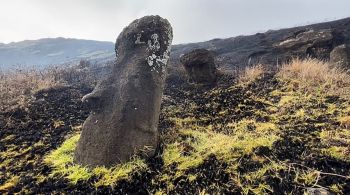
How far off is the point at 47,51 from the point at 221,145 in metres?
49.0

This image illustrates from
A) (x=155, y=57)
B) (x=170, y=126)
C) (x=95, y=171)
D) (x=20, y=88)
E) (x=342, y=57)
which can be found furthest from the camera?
(x=20, y=88)

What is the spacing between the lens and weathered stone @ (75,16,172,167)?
4324 millimetres

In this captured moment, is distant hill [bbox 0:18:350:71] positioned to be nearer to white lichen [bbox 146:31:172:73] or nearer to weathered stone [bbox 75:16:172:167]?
white lichen [bbox 146:31:172:73]

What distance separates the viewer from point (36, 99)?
8.21 meters

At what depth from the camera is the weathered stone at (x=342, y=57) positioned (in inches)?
320

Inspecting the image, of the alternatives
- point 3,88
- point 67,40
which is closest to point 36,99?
point 3,88

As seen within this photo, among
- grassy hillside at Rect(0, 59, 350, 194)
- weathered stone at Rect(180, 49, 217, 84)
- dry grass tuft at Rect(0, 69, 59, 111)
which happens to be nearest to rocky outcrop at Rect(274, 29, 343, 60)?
weathered stone at Rect(180, 49, 217, 84)

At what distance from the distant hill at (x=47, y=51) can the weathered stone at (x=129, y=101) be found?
1432 inches

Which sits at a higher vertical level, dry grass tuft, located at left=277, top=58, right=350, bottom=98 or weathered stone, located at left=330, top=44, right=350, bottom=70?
weathered stone, located at left=330, top=44, right=350, bottom=70

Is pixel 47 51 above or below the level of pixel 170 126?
above

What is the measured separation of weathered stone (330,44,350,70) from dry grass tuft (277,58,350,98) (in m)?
0.75

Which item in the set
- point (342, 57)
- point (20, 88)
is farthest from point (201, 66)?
point (20, 88)

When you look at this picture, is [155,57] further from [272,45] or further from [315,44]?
[272,45]

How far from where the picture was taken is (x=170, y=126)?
5.62 metres
